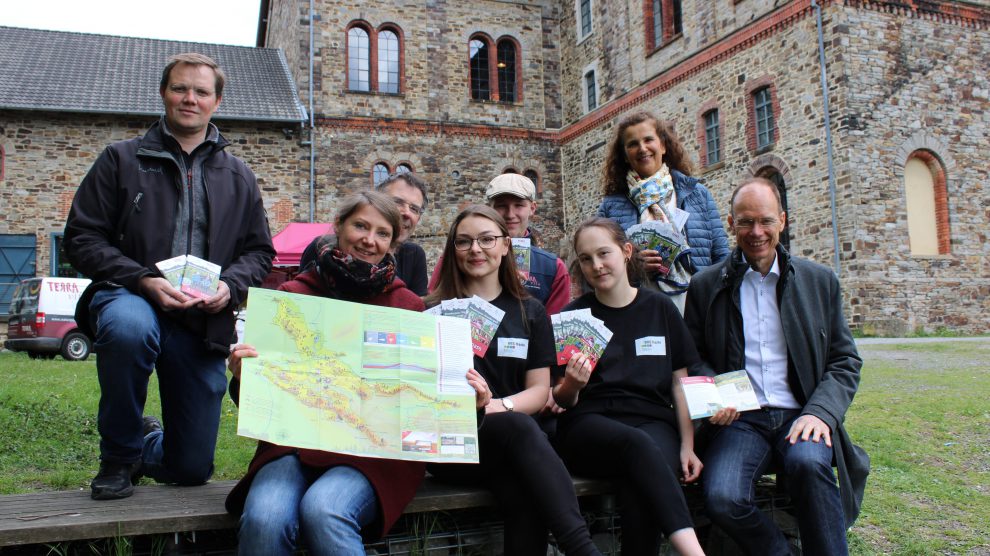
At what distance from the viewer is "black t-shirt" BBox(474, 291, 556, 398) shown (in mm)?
3400

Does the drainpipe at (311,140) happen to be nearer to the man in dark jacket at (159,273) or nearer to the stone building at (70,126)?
the stone building at (70,126)

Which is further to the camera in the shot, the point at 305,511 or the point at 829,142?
the point at 829,142

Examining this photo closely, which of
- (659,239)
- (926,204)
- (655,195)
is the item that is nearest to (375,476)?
(659,239)

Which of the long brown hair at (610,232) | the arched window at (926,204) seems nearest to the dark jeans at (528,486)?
the long brown hair at (610,232)

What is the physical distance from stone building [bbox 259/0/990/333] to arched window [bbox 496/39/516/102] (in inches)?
2.8

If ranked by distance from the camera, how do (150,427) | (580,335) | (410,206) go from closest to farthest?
(580,335) → (150,427) → (410,206)

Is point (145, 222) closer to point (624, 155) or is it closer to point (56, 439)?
point (624, 155)

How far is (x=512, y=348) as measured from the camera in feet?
11.2

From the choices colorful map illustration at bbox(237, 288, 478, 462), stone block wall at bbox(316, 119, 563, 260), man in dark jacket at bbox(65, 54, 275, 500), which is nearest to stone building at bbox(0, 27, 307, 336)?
stone block wall at bbox(316, 119, 563, 260)

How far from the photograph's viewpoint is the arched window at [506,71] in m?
25.1

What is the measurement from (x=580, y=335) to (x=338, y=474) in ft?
4.24

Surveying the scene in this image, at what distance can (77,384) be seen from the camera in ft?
29.8

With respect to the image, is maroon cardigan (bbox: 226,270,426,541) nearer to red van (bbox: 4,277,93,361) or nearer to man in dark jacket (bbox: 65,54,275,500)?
man in dark jacket (bbox: 65,54,275,500)

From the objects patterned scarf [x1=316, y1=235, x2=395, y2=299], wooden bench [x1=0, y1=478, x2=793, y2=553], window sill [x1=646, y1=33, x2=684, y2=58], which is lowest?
wooden bench [x1=0, y1=478, x2=793, y2=553]
